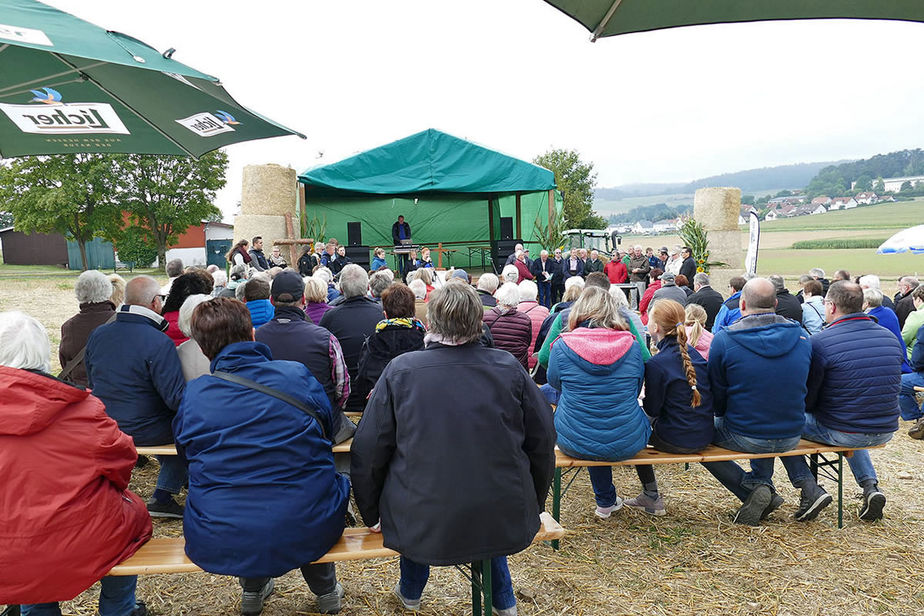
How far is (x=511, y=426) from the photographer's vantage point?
6.77 ft

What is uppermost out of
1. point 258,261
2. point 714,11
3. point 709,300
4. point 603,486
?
point 714,11

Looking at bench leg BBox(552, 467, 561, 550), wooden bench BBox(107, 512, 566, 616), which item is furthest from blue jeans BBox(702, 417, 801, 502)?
wooden bench BBox(107, 512, 566, 616)

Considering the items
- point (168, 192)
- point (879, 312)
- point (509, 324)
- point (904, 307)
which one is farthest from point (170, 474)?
point (168, 192)

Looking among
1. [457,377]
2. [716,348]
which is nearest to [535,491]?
[457,377]

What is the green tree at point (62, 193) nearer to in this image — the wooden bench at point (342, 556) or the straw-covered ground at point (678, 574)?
the straw-covered ground at point (678, 574)

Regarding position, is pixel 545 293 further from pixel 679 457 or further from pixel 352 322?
pixel 679 457

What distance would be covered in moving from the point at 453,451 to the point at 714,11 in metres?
1.90

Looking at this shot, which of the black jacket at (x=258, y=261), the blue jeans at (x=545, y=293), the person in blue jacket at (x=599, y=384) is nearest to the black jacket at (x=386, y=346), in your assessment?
the person in blue jacket at (x=599, y=384)

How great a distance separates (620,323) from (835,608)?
162 cm

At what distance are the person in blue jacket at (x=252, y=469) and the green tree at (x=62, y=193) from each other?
35.9 m

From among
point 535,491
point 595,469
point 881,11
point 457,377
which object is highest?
point 881,11

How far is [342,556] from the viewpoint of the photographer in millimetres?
2189

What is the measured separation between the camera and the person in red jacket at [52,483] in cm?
181

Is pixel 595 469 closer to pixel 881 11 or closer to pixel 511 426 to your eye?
pixel 511 426
